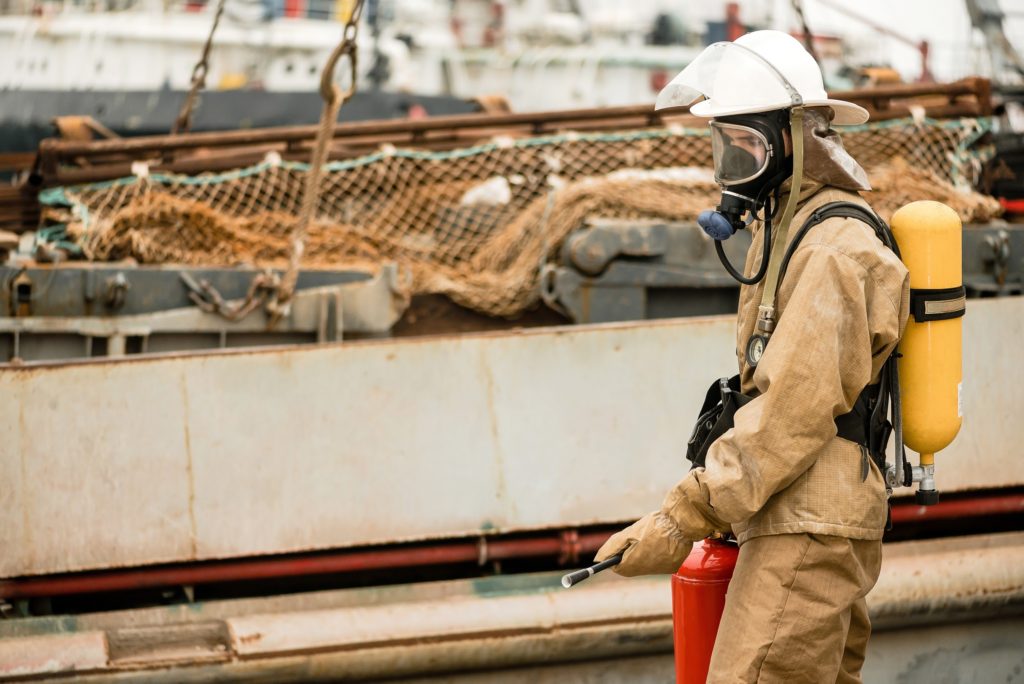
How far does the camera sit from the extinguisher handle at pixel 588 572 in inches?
113

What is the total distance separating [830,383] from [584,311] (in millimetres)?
2154

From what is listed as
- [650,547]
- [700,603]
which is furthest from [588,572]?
[700,603]

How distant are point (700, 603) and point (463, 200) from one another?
275cm


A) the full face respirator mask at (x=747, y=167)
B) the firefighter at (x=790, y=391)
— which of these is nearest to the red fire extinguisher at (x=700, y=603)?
the firefighter at (x=790, y=391)

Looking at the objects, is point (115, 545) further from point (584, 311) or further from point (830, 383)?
point (830, 383)

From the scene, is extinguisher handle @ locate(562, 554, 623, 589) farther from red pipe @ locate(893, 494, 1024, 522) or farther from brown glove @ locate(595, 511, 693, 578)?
red pipe @ locate(893, 494, 1024, 522)

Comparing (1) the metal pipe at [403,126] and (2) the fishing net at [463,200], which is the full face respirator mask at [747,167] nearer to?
(2) the fishing net at [463,200]

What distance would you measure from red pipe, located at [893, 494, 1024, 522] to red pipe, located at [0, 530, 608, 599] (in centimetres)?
112

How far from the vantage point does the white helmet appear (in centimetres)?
290

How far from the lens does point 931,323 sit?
2926mm

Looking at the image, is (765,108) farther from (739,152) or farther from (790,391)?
(790,391)

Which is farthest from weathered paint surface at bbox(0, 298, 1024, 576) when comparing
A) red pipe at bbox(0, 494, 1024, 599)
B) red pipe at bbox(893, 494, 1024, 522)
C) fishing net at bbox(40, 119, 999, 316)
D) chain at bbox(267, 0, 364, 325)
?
red pipe at bbox(893, 494, 1024, 522)

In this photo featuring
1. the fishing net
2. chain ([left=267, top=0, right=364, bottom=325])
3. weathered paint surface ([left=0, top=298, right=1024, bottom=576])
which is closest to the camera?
weathered paint surface ([left=0, top=298, right=1024, bottom=576])

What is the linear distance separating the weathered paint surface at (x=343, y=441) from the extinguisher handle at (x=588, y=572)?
4.58 feet
